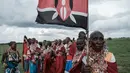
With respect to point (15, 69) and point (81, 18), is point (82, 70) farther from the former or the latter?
point (15, 69)

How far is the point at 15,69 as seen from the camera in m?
14.9

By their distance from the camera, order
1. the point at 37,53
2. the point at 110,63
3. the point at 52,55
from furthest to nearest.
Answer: the point at 37,53 → the point at 52,55 → the point at 110,63

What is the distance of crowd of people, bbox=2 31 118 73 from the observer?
21.4 feet

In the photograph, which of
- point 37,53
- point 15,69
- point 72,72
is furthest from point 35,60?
point 72,72

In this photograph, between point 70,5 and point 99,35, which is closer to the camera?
point 99,35

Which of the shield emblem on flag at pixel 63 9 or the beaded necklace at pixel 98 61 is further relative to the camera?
the shield emblem on flag at pixel 63 9

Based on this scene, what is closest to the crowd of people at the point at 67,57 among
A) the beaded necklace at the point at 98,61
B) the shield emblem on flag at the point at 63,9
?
the beaded necklace at the point at 98,61

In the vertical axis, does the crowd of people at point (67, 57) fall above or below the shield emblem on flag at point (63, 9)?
below

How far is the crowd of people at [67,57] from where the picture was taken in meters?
6.54

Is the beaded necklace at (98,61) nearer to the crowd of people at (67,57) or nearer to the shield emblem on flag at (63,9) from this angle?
the crowd of people at (67,57)

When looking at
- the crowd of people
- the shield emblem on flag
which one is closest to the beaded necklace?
the crowd of people

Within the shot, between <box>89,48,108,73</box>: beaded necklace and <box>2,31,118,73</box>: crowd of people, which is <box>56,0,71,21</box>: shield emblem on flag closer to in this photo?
<box>2,31,118,73</box>: crowd of people

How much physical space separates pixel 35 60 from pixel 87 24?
11875 mm

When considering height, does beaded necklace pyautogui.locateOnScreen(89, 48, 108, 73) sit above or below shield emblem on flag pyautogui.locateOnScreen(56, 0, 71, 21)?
below
